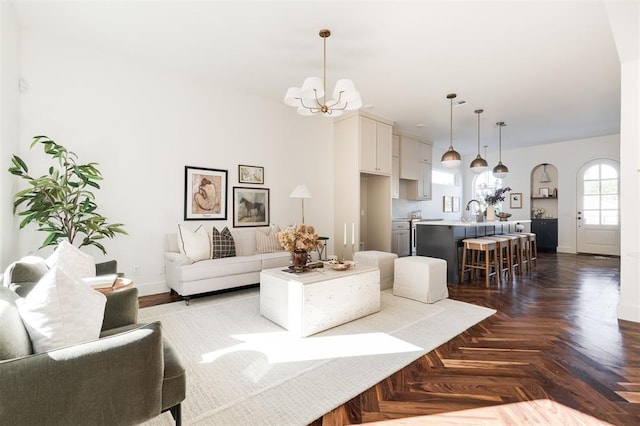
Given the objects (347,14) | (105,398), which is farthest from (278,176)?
(105,398)

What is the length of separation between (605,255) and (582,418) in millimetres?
8200

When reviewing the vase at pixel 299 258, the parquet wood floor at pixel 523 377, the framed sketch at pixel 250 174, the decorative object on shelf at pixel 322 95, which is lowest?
the parquet wood floor at pixel 523 377

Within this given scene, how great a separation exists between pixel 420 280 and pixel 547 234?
273 inches

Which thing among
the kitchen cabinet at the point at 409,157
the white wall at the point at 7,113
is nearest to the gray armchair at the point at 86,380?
the white wall at the point at 7,113

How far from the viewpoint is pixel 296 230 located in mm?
3041

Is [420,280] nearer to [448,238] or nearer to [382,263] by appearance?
[382,263]

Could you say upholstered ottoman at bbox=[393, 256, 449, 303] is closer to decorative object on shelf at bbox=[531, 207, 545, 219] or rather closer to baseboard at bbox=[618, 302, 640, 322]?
baseboard at bbox=[618, 302, 640, 322]

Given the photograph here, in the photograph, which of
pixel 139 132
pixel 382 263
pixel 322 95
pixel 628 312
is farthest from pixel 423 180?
pixel 139 132

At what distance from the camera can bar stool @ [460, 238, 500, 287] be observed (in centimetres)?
447

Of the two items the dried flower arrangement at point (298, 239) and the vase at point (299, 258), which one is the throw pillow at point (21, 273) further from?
the vase at point (299, 258)

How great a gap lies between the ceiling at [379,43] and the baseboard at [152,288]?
2980mm

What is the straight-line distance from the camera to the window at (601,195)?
7.49 m

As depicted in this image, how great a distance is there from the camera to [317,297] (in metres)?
2.79

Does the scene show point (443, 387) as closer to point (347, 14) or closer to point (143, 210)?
point (347, 14)
